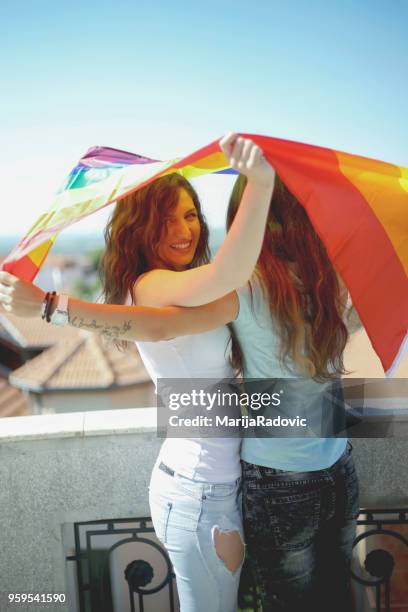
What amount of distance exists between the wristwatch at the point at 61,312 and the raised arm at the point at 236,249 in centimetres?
20

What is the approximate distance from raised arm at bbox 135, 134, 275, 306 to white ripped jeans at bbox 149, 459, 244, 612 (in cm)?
49

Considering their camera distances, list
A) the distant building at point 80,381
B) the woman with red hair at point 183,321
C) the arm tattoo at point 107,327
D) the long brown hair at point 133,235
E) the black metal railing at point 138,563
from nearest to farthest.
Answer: the woman with red hair at point 183,321
the arm tattoo at point 107,327
the long brown hair at point 133,235
the black metal railing at point 138,563
the distant building at point 80,381

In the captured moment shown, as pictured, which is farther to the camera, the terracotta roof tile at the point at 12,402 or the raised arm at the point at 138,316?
the terracotta roof tile at the point at 12,402

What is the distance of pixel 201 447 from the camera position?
1.58 m

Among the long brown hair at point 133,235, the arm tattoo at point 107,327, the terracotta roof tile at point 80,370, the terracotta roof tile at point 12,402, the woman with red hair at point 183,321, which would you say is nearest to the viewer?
the woman with red hair at point 183,321

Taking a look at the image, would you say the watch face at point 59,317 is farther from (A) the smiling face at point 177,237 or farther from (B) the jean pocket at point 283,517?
(B) the jean pocket at point 283,517

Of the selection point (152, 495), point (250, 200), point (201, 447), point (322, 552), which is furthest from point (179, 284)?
point (322, 552)

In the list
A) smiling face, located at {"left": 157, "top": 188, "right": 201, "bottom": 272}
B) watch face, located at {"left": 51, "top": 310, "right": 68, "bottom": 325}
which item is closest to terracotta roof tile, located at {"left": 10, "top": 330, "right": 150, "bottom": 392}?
smiling face, located at {"left": 157, "top": 188, "right": 201, "bottom": 272}

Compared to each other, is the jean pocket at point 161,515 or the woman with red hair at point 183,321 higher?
the woman with red hair at point 183,321

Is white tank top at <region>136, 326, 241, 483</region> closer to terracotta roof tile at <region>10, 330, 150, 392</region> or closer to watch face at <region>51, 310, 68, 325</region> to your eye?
watch face at <region>51, 310, 68, 325</region>

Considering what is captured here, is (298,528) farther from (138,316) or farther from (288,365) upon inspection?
(138,316)

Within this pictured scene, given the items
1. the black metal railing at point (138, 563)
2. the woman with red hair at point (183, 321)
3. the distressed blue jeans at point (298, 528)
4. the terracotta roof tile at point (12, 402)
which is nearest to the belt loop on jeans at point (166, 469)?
the woman with red hair at point (183, 321)

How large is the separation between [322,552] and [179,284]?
858mm

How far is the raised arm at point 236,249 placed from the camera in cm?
120
